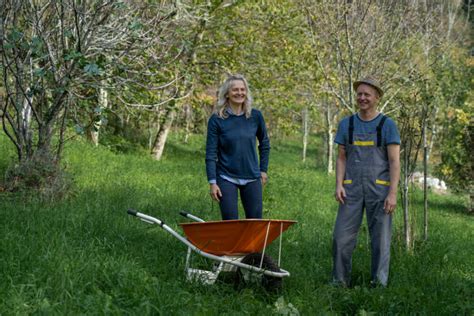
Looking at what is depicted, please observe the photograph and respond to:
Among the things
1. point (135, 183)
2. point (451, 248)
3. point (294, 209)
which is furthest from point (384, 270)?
point (135, 183)

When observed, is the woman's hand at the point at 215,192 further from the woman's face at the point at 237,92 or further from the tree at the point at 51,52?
the tree at the point at 51,52

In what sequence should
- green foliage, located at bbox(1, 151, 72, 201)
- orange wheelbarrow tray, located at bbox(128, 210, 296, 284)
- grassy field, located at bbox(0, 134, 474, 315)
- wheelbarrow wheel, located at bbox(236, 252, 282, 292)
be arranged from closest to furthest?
grassy field, located at bbox(0, 134, 474, 315), orange wheelbarrow tray, located at bbox(128, 210, 296, 284), wheelbarrow wheel, located at bbox(236, 252, 282, 292), green foliage, located at bbox(1, 151, 72, 201)

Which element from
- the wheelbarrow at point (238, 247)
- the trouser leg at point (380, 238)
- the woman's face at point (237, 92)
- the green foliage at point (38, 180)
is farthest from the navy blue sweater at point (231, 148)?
the green foliage at point (38, 180)

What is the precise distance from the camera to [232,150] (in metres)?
5.58

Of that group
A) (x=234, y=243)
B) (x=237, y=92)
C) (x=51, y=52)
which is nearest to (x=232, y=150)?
(x=237, y=92)

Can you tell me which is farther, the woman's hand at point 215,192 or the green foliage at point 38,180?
the green foliage at point 38,180

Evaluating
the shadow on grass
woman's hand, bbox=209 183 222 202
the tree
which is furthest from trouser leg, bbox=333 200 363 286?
the shadow on grass

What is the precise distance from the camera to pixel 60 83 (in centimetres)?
797

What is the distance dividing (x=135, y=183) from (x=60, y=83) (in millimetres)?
Result: 3040

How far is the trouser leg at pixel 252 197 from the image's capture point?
5.65 meters

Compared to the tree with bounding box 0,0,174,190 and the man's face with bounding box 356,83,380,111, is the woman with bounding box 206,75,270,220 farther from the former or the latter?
the tree with bounding box 0,0,174,190

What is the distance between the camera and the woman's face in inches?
218

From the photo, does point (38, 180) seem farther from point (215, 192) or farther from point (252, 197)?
point (252, 197)

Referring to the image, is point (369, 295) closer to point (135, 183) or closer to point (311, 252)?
point (311, 252)
